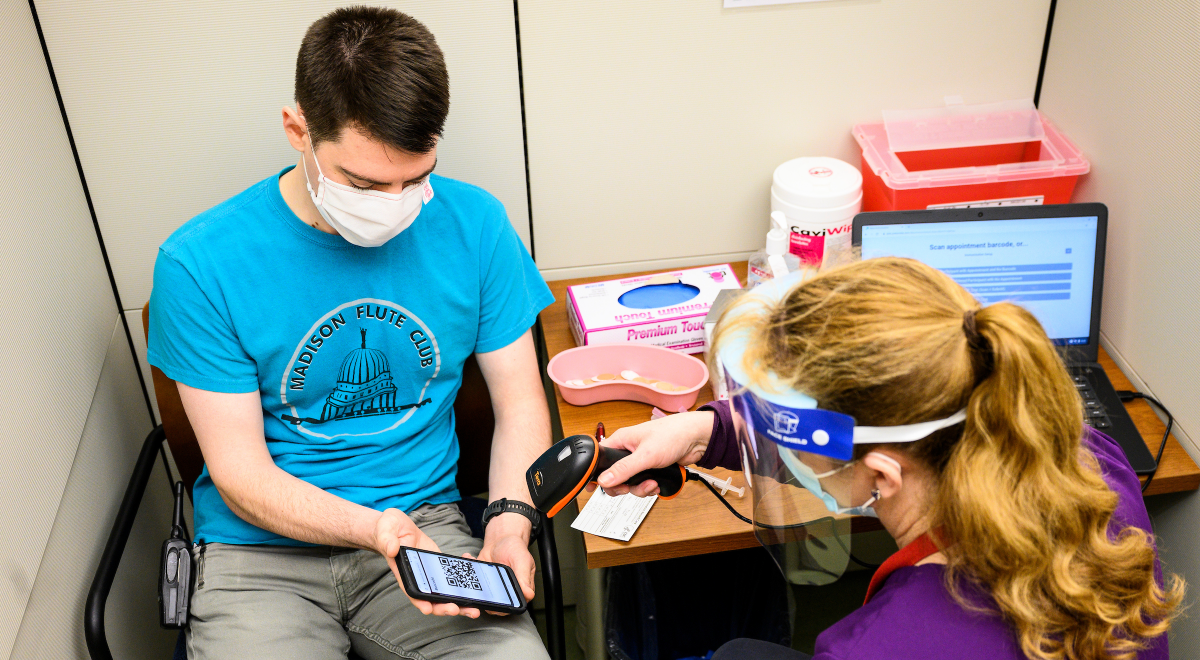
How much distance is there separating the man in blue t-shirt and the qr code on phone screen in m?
0.04

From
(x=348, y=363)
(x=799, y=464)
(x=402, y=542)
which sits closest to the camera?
(x=799, y=464)

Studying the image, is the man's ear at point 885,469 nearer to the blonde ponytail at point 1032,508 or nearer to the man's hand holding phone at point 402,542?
the blonde ponytail at point 1032,508

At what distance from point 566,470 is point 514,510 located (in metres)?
0.27

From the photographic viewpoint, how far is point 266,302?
133 centimetres

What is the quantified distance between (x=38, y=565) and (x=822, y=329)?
1111 mm

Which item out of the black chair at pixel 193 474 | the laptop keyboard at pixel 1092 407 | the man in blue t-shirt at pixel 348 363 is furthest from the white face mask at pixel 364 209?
the laptop keyboard at pixel 1092 407

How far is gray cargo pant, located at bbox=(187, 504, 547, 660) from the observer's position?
1.27 meters

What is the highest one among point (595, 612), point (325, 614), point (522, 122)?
point (522, 122)

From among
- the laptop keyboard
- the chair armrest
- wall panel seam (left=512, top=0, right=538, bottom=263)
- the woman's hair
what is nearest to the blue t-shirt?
the chair armrest

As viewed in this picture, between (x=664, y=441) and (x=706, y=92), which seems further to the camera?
(x=706, y=92)

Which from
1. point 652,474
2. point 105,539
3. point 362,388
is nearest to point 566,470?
point 652,474

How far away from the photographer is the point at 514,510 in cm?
141

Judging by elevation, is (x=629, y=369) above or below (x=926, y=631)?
below

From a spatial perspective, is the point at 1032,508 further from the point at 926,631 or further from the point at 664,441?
the point at 664,441
